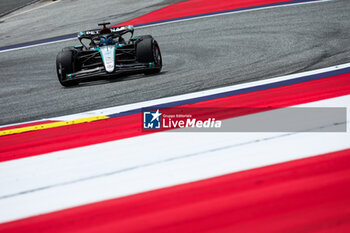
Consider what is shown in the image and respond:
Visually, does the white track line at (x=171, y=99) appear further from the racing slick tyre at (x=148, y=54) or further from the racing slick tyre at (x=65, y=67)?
the racing slick tyre at (x=65, y=67)

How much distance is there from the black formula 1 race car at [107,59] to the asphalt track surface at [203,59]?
0.18 m

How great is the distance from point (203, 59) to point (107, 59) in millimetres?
1862

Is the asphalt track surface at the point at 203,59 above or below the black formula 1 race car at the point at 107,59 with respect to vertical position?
below

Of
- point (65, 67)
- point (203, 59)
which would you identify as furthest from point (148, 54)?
point (203, 59)

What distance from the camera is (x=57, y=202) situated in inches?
98.3

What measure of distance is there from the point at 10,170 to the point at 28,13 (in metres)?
20.7

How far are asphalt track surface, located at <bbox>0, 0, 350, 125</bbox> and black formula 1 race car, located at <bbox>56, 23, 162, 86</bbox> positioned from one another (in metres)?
0.18

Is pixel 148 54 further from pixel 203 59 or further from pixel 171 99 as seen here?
pixel 171 99

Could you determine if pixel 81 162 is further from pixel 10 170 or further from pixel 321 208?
pixel 321 208

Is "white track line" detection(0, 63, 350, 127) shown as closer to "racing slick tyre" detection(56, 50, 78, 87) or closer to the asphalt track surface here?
the asphalt track surface

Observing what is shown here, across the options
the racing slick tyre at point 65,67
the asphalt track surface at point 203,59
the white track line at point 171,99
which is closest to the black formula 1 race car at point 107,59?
the racing slick tyre at point 65,67

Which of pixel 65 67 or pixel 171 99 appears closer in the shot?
pixel 171 99

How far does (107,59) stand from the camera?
7266 millimetres

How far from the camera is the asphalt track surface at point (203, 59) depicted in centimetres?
578
